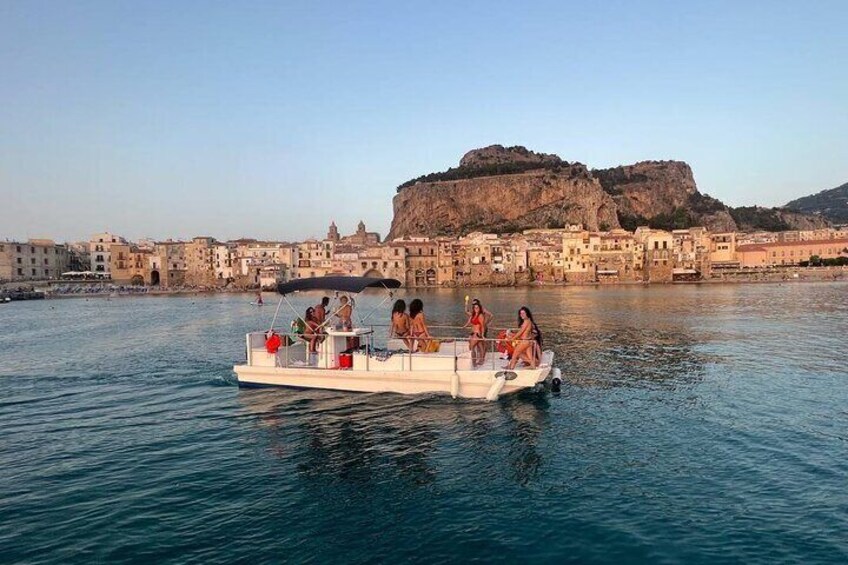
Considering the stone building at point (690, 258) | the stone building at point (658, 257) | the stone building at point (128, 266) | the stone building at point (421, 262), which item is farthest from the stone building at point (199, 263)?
the stone building at point (690, 258)

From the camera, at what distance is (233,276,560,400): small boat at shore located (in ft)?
50.3

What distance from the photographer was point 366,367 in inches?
635

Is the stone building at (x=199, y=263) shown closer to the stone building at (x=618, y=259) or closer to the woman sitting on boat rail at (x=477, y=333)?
the stone building at (x=618, y=259)

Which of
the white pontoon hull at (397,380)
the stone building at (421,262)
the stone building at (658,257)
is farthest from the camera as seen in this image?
the stone building at (421,262)

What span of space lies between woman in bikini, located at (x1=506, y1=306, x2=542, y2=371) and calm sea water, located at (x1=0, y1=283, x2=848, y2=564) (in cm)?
95

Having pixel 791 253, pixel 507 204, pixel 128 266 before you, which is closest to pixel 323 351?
pixel 128 266

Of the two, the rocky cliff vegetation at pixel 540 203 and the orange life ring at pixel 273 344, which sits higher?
the rocky cliff vegetation at pixel 540 203

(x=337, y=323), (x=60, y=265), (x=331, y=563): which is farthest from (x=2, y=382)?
(x=60, y=265)

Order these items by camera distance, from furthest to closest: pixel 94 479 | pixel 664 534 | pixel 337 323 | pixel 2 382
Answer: pixel 2 382
pixel 337 323
pixel 94 479
pixel 664 534

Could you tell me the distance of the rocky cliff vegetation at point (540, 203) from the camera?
166m

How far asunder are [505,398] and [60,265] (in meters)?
139

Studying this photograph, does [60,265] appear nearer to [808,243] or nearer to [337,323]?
[337,323]

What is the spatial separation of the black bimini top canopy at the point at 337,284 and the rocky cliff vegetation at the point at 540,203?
147 m

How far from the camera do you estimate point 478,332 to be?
16.4 metres
